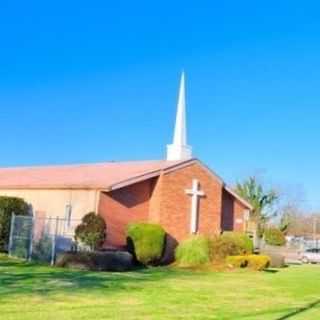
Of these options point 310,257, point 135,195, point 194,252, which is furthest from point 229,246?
point 310,257

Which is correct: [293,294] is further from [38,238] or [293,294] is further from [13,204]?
[13,204]

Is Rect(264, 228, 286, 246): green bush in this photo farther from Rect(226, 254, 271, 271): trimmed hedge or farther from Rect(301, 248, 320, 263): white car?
Rect(226, 254, 271, 271): trimmed hedge

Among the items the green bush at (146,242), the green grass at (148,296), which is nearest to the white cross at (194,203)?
the green bush at (146,242)

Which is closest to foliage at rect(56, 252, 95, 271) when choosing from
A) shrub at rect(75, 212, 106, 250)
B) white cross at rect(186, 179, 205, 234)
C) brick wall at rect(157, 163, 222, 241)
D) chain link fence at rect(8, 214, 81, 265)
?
chain link fence at rect(8, 214, 81, 265)

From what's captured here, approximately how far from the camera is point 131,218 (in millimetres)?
28781

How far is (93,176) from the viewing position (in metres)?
30.2

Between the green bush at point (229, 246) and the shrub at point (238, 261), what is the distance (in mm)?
754

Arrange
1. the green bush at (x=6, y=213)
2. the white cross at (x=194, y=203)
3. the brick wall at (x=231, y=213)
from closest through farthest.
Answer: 1. the green bush at (x=6, y=213)
2. the white cross at (x=194, y=203)
3. the brick wall at (x=231, y=213)

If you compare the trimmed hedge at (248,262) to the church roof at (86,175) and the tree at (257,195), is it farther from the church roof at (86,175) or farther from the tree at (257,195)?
the tree at (257,195)

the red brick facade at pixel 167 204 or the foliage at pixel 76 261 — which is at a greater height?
the red brick facade at pixel 167 204

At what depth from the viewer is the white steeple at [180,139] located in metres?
35.1

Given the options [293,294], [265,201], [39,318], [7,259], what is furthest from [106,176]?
[265,201]

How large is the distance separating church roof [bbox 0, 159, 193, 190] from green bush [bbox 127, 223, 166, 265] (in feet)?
7.35

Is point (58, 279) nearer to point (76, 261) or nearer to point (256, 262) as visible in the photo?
point (76, 261)
